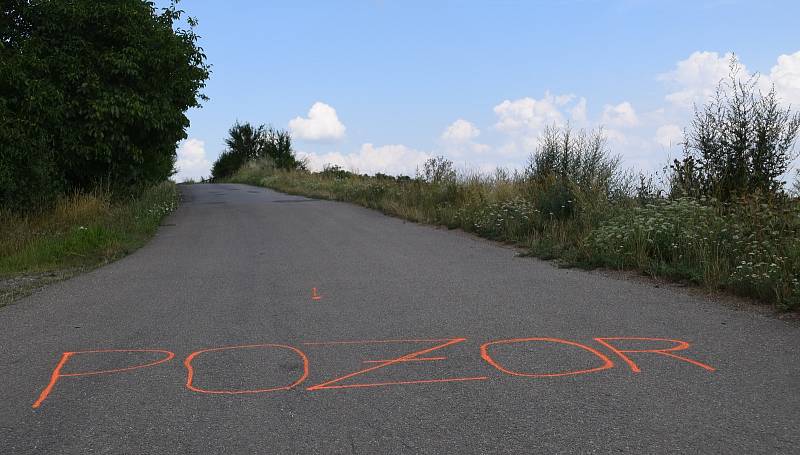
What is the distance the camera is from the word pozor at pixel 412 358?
432 cm

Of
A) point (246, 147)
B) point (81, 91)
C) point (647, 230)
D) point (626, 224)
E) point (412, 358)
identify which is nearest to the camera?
point (412, 358)

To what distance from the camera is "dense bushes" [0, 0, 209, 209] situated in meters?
14.1

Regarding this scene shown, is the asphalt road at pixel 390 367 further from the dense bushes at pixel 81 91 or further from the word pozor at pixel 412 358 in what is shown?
the dense bushes at pixel 81 91

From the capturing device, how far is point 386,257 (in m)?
10.2

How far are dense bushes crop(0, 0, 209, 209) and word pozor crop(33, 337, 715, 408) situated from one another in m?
10.6

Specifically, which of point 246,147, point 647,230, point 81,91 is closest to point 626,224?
point 647,230

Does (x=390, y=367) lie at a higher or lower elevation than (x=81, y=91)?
lower

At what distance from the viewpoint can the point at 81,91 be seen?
1550 cm

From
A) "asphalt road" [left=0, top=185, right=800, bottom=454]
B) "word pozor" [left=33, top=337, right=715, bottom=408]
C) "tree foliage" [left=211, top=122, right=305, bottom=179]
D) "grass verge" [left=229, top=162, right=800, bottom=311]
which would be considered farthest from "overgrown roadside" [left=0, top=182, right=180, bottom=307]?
"tree foliage" [left=211, top=122, right=305, bottom=179]

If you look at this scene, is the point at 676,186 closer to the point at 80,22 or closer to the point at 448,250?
the point at 448,250

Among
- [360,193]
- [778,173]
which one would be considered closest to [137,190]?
[360,193]

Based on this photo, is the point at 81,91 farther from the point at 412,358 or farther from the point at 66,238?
the point at 412,358

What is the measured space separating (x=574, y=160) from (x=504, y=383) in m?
12.6

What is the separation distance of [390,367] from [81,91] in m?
13.8
